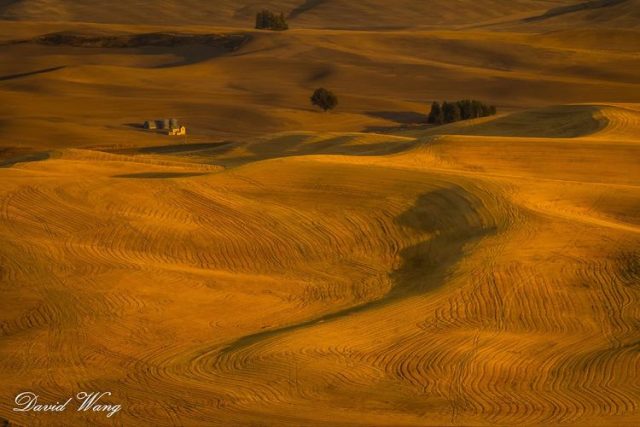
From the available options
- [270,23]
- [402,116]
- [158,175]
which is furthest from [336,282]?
[270,23]

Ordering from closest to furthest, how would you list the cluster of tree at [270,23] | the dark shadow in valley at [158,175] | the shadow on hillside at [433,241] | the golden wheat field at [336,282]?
the golden wheat field at [336,282], the shadow on hillside at [433,241], the dark shadow in valley at [158,175], the cluster of tree at [270,23]

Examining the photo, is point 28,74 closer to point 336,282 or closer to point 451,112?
point 451,112

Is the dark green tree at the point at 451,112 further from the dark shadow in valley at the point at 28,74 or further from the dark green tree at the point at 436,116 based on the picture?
the dark shadow in valley at the point at 28,74

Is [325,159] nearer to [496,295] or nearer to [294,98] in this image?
[496,295]

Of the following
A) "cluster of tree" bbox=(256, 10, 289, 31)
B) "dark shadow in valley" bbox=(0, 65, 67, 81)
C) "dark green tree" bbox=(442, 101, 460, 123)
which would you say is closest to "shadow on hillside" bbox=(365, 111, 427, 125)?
"dark green tree" bbox=(442, 101, 460, 123)

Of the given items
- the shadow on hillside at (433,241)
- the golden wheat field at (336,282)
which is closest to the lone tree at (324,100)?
the golden wheat field at (336,282)

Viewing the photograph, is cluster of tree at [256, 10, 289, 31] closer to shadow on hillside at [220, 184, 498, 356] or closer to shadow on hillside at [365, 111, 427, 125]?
shadow on hillside at [365, 111, 427, 125]

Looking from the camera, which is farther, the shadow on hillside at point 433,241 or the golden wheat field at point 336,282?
the shadow on hillside at point 433,241

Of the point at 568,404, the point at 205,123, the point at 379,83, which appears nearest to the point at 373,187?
the point at 568,404
